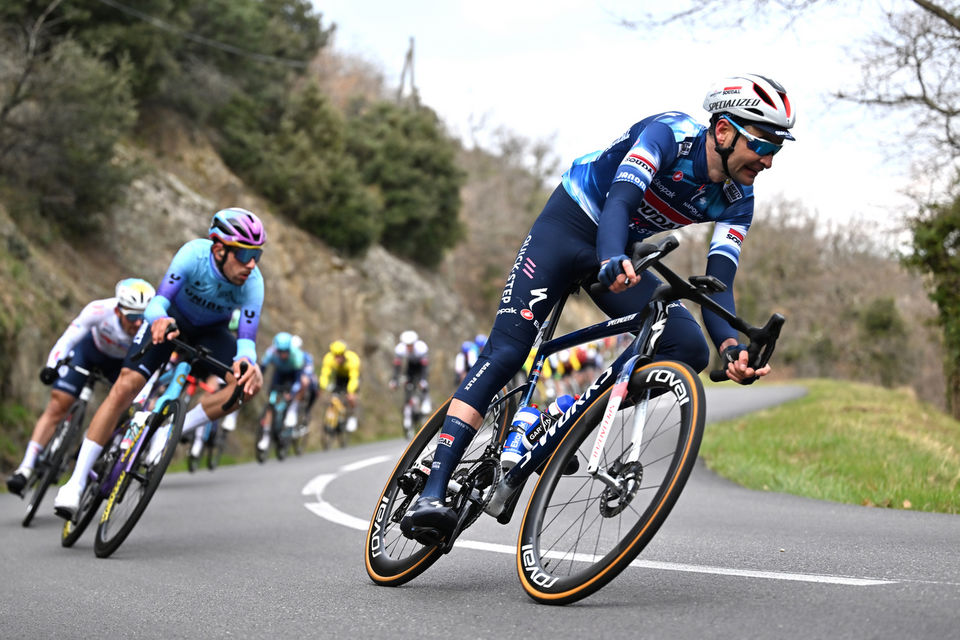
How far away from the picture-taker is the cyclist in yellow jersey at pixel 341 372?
20.6 m

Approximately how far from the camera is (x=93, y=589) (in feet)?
16.2

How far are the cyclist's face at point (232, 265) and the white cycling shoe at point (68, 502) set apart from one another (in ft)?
5.51

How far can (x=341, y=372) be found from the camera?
2112 centimetres

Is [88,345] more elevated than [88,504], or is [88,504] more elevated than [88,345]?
[88,345]

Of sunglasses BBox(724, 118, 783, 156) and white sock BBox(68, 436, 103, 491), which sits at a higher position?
sunglasses BBox(724, 118, 783, 156)

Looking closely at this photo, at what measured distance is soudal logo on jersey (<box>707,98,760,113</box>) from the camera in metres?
3.96

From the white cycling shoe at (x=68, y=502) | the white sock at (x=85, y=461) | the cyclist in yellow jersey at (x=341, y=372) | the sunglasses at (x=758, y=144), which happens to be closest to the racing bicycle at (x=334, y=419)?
the cyclist in yellow jersey at (x=341, y=372)

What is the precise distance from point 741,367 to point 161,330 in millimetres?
3951

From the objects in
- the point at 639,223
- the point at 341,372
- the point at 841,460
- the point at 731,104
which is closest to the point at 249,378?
the point at 639,223

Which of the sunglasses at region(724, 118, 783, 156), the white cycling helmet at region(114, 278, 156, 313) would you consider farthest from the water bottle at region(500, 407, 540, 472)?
the white cycling helmet at region(114, 278, 156, 313)

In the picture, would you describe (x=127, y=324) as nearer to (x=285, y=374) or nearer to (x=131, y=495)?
(x=131, y=495)

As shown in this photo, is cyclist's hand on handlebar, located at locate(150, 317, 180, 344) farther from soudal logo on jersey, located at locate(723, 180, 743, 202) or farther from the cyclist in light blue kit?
the cyclist in light blue kit

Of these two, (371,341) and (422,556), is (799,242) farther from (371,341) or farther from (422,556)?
(422,556)

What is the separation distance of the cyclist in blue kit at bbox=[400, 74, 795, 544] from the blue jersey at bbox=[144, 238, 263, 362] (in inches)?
112
